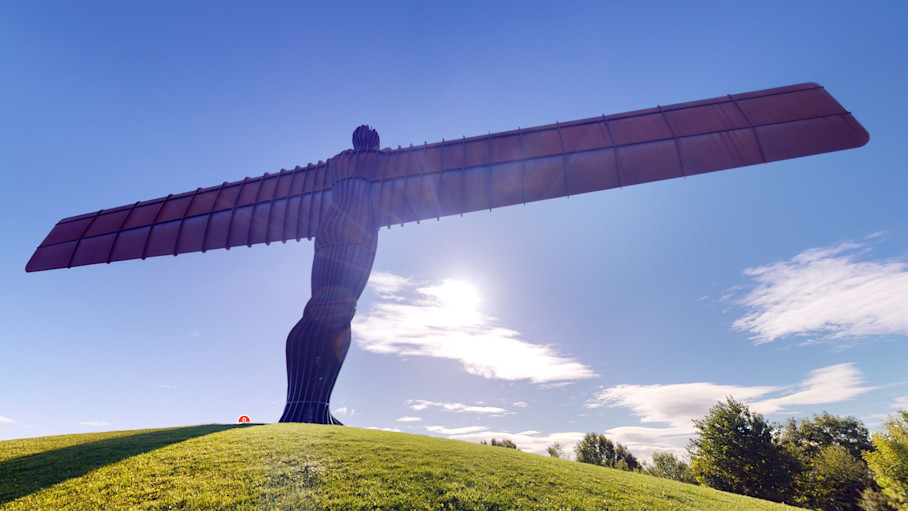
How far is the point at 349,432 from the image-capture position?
57.1ft

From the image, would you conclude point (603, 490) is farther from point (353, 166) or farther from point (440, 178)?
point (353, 166)

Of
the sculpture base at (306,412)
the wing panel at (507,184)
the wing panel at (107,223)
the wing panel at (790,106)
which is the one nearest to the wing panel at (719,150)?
the wing panel at (790,106)

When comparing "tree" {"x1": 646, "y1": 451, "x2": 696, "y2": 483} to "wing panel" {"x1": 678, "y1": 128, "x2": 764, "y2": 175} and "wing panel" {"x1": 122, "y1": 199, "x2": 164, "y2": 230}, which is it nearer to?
"wing panel" {"x1": 678, "y1": 128, "x2": 764, "y2": 175}

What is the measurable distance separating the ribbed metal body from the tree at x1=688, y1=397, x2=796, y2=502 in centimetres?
4178

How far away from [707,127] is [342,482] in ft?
73.2

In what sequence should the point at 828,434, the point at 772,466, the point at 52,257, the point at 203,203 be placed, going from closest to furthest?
1. the point at 203,203
2. the point at 52,257
3. the point at 772,466
4. the point at 828,434

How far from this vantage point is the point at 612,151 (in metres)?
20.0

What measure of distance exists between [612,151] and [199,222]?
2487 cm

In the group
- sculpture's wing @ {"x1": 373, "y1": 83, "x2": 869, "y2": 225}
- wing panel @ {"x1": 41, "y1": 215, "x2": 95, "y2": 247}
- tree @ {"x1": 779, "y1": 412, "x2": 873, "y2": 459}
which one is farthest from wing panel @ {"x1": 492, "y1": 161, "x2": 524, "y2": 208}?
tree @ {"x1": 779, "y1": 412, "x2": 873, "y2": 459}

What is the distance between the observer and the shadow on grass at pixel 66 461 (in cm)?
1006

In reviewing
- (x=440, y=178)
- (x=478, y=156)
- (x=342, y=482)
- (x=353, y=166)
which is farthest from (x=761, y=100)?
(x=342, y=482)

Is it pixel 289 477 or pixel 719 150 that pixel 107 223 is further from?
pixel 719 150

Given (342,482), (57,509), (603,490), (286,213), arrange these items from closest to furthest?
(57,509) < (342,482) < (603,490) < (286,213)

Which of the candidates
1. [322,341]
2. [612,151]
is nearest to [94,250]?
[322,341]
